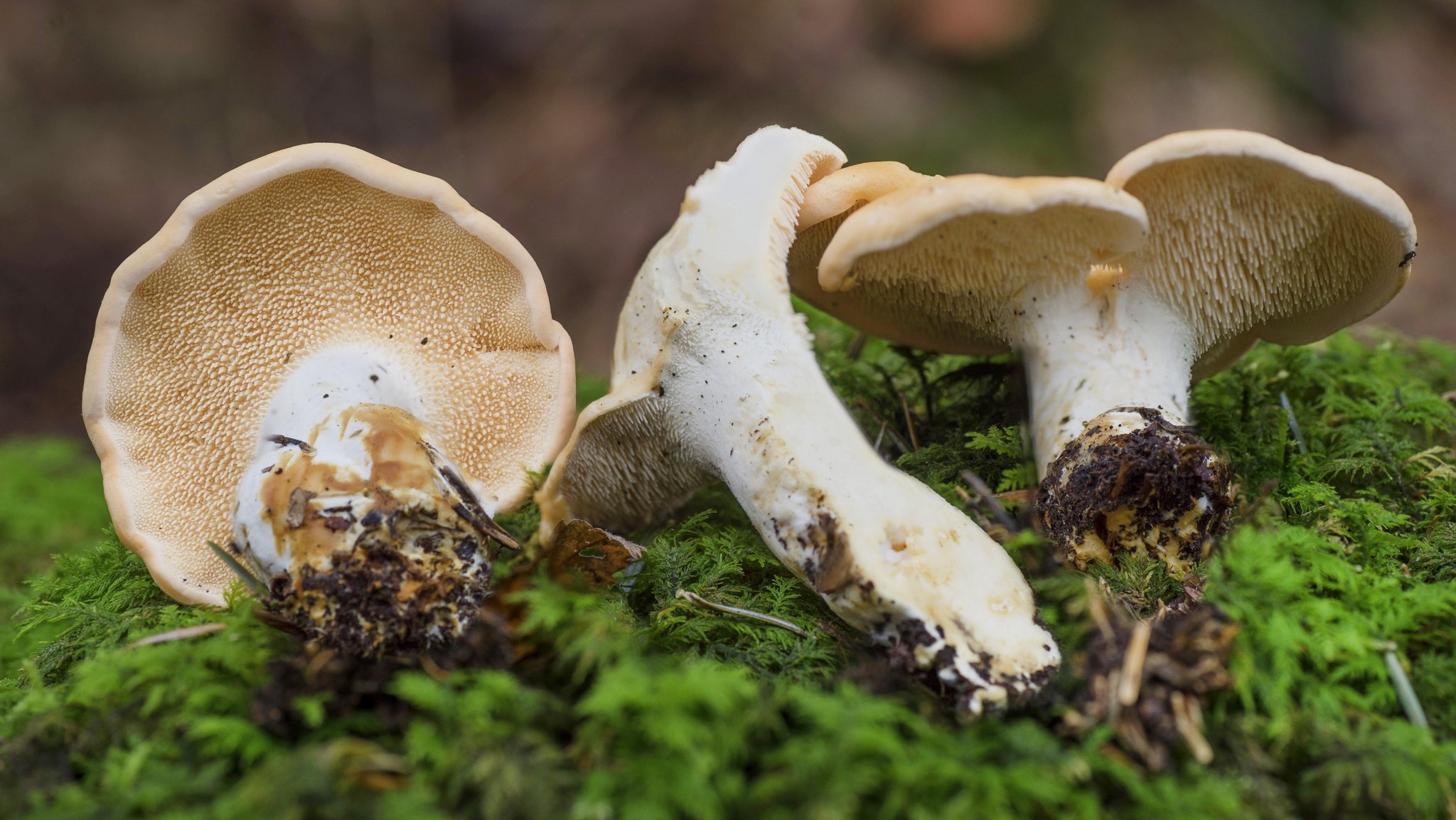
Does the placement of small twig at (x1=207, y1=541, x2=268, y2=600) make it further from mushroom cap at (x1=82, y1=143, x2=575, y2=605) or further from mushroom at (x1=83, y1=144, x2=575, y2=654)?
mushroom cap at (x1=82, y1=143, x2=575, y2=605)

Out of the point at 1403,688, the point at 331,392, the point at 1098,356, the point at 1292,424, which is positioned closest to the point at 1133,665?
the point at 1403,688

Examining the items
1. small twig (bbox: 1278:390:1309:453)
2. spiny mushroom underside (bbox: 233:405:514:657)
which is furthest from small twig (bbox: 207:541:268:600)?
small twig (bbox: 1278:390:1309:453)

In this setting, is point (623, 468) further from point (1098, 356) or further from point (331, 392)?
point (1098, 356)

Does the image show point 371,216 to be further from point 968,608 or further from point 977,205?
point 968,608

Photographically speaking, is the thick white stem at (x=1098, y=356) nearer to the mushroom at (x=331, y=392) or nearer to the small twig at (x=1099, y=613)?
the small twig at (x=1099, y=613)

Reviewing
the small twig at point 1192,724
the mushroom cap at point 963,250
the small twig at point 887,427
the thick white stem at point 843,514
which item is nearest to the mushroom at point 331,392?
the thick white stem at point 843,514

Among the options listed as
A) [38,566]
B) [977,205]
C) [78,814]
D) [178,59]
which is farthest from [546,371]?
Result: [178,59]
